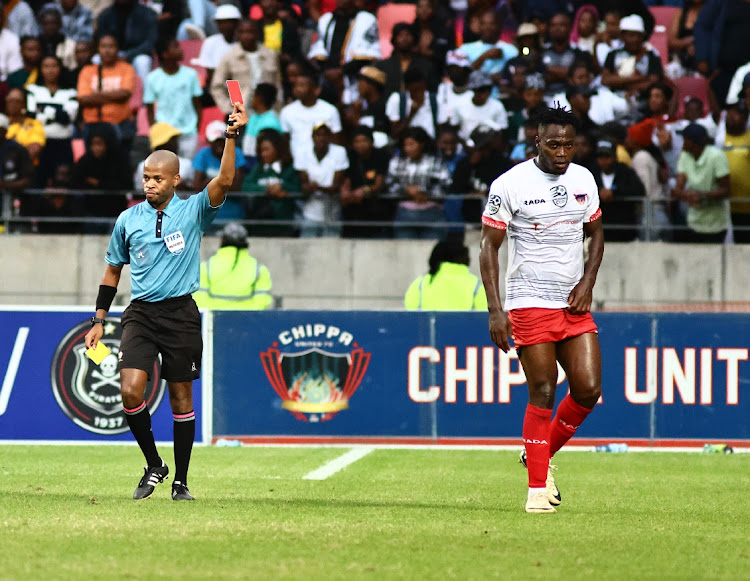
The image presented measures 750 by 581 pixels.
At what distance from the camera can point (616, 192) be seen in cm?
1598

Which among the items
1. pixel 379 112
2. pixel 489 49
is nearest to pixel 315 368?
pixel 379 112

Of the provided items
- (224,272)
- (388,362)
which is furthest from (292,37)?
(388,362)

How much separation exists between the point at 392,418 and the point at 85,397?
2.91m

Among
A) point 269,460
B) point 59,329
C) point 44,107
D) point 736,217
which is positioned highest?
point 44,107

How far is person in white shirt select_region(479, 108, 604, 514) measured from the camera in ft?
25.5

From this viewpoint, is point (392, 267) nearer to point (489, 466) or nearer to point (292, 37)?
point (292, 37)

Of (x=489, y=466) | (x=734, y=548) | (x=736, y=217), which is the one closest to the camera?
(x=734, y=548)

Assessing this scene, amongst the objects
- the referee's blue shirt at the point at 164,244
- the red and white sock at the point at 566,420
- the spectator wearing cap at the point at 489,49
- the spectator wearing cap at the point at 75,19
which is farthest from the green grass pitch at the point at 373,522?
the spectator wearing cap at the point at 75,19

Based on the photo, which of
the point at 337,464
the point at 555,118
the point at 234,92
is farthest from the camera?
the point at 337,464

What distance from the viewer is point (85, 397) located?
13.0m

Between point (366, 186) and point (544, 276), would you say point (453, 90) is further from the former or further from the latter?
point (544, 276)

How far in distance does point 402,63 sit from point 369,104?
0.78m

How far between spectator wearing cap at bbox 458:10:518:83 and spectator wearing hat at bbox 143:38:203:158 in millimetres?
3485

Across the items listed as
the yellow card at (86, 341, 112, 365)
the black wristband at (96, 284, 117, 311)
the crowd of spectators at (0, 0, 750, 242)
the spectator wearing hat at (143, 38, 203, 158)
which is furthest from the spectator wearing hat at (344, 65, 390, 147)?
the yellow card at (86, 341, 112, 365)
